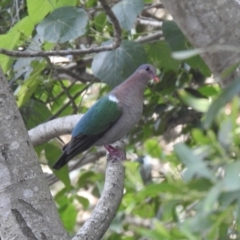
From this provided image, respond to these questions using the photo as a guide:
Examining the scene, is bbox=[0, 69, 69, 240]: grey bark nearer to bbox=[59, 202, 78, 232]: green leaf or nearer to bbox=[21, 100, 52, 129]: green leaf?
Result: bbox=[21, 100, 52, 129]: green leaf

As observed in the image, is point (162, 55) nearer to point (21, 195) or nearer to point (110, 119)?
point (110, 119)

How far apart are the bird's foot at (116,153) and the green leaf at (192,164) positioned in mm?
1458

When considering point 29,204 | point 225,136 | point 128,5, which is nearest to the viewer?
point 225,136

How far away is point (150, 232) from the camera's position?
2.42ft

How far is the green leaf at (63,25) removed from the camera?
2055mm

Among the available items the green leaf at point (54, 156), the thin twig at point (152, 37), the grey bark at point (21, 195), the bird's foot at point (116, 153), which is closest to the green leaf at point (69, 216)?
the green leaf at point (54, 156)

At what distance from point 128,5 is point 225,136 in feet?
4.74

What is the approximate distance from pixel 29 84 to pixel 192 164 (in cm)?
170

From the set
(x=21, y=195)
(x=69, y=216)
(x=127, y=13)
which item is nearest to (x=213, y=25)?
(x=21, y=195)

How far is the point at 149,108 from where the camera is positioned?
2.88m

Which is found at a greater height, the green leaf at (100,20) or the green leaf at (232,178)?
the green leaf at (232,178)

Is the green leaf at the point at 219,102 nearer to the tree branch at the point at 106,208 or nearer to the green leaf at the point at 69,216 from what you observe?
the tree branch at the point at 106,208

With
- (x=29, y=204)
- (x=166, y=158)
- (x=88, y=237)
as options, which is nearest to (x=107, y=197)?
(x=88, y=237)

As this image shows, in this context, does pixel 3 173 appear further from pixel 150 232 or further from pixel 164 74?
pixel 164 74
